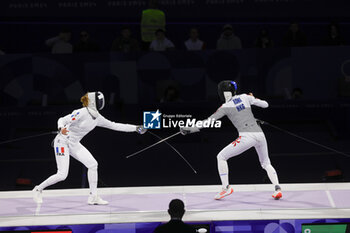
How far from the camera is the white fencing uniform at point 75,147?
695 centimetres

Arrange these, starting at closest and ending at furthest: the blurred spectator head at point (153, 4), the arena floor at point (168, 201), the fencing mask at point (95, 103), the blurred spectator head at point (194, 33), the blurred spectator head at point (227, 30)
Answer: the arena floor at point (168, 201)
the fencing mask at point (95, 103)
the blurred spectator head at point (153, 4)
the blurred spectator head at point (227, 30)
the blurred spectator head at point (194, 33)

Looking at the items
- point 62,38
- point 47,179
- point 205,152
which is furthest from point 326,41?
point 47,179

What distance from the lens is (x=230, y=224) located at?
648 centimetres

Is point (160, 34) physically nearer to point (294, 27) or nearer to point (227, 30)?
point (227, 30)

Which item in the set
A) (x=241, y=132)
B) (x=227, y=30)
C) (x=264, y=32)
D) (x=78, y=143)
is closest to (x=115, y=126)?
(x=78, y=143)

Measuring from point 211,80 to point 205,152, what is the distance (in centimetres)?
85

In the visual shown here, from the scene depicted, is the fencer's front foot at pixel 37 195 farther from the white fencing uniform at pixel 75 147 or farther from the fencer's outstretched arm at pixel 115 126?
the fencer's outstretched arm at pixel 115 126

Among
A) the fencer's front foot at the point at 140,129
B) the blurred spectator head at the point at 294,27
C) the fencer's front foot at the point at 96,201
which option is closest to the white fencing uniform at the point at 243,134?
the fencer's front foot at the point at 140,129

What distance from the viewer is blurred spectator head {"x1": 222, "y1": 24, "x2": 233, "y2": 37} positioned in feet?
25.2

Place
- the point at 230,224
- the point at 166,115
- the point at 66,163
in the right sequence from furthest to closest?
the point at 166,115 < the point at 66,163 < the point at 230,224

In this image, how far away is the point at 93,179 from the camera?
6.98 metres

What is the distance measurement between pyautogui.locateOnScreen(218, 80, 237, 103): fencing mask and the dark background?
0.24 m

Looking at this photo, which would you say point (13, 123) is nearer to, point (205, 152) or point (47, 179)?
point (47, 179)

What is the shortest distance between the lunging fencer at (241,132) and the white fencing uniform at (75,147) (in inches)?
53.4
